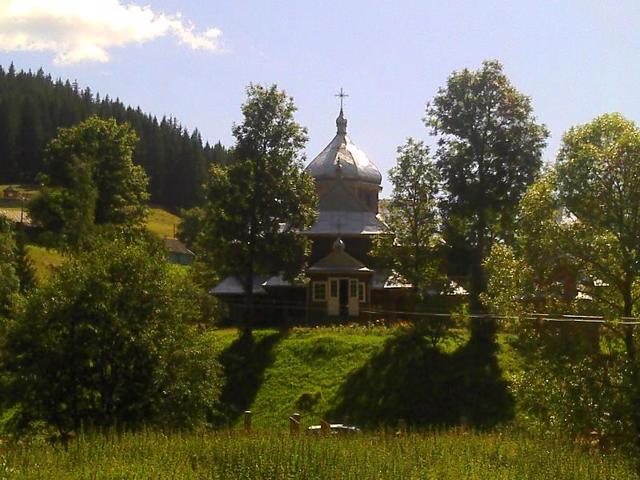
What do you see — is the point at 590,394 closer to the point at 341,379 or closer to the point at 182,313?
the point at 182,313

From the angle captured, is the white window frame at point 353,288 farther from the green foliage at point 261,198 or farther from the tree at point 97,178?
the tree at point 97,178

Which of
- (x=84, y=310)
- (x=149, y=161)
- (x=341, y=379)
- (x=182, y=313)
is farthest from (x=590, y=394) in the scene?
(x=149, y=161)

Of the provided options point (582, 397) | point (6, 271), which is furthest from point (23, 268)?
point (582, 397)

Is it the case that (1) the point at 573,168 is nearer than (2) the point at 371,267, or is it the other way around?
(1) the point at 573,168

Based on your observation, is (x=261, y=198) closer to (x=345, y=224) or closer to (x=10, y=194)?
(x=345, y=224)

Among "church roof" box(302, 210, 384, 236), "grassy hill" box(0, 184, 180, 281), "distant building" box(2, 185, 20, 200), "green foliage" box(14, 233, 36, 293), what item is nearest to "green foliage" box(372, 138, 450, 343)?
"church roof" box(302, 210, 384, 236)

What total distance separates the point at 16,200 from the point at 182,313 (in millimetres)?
86906

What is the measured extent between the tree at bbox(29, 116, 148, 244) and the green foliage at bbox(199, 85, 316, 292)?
40.8ft

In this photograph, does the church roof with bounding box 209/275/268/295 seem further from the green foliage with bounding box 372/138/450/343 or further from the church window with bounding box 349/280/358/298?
the green foliage with bounding box 372/138/450/343

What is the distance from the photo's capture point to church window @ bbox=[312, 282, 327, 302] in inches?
1930

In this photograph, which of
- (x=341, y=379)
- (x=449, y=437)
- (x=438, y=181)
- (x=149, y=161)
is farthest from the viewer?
(x=149, y=161)

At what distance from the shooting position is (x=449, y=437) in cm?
1914

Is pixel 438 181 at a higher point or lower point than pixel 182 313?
higher

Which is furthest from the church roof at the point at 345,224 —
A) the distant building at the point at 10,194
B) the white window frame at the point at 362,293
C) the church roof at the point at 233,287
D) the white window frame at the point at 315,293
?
the distant building at the point at 10,194
